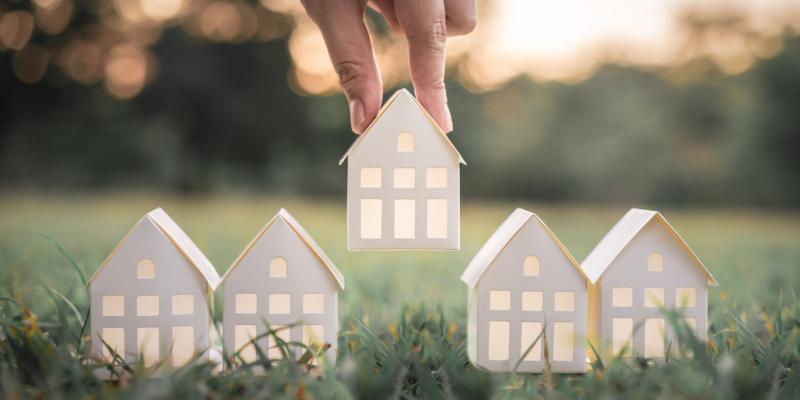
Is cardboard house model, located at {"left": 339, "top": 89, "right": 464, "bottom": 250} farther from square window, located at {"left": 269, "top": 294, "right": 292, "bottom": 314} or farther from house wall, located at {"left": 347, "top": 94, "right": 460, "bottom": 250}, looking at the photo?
square window, located at {"left": 269, "top": 294, "right": 292, "bottom": 314}

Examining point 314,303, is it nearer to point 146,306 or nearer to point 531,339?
point 146,306

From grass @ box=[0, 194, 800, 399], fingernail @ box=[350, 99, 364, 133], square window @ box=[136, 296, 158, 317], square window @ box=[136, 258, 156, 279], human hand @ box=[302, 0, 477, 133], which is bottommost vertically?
grass @ box=[0, 194, 800, 399]

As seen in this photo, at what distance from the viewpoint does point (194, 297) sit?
210cm

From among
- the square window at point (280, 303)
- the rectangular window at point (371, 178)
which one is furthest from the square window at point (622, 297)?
the square window at point (280, 303)

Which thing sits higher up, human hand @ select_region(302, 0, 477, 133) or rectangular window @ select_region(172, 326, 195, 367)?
human hand @ select_region(302, 0, 477, 133)

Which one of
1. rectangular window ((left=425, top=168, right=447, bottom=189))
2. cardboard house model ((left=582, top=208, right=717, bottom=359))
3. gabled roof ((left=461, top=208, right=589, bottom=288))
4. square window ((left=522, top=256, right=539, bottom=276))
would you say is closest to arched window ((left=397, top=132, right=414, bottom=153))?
rectangular window ((left=425, top=168, right=447, bottom=189))

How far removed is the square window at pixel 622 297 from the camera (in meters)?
2.18

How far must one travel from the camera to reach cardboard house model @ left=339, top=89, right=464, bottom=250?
227cm

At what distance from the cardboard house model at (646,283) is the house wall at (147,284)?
4.46ft

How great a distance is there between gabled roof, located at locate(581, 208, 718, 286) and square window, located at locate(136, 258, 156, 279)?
4.88 ft

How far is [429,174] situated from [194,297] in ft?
3.02

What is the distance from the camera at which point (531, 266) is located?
2160mm

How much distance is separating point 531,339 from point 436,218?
1.76 ft

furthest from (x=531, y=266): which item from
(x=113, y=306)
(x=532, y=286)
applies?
(x=113, y=306)
